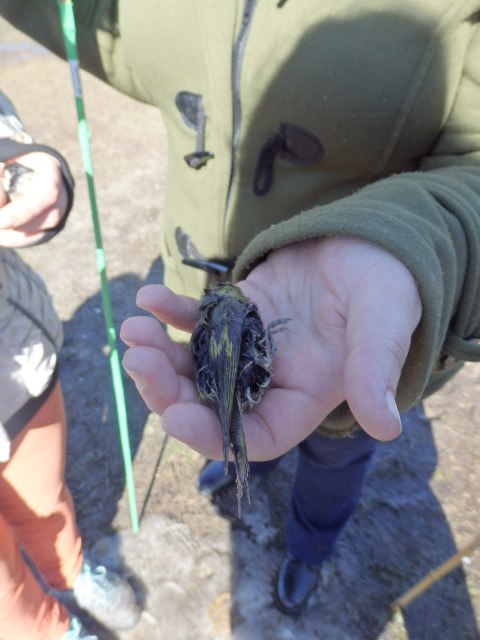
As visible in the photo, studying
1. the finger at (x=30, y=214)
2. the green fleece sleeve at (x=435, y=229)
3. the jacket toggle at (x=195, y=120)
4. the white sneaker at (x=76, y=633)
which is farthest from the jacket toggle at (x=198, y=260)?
the white sneaker at (x=76, y=633)

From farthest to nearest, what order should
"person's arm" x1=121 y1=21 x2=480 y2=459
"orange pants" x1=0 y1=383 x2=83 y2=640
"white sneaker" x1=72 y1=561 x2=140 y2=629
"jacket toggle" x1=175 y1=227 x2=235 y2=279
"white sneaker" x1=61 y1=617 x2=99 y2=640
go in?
"white sneaker" x1=72 y1=561 x2=140 y2=629, "white sneaker" x1=61 y1=617 x2=99 y2=640, "jacket toggle" x1=175 y1=227 x2=235 y2=279, "orange pants" x1=0 y1=383 x2=83 y2=640, "person's arm" x1=121 y1=21 x2=480 y2=459

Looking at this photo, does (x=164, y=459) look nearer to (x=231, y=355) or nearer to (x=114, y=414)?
(x=114, y=414)

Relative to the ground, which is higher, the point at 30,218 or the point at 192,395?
the point at 30,218

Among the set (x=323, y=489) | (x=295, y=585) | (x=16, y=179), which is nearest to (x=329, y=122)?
(x=16, y=179)

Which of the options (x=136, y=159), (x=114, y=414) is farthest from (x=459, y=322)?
(x=136, y=159)

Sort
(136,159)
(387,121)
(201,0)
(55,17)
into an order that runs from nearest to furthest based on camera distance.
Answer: (387,121), (201,0), (55,17), (136,159)

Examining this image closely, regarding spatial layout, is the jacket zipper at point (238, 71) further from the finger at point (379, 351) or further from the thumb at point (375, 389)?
the thumb at point (375, 389)

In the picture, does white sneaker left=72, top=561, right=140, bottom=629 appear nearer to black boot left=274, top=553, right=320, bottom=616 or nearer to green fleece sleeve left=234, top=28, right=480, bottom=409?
black boot left=274, top=553, right=320, bottom=616

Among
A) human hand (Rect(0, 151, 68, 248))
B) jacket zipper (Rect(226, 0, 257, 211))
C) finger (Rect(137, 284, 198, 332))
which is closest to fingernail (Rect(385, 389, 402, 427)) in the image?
finger (Rect(137, 284, 198, 332))
